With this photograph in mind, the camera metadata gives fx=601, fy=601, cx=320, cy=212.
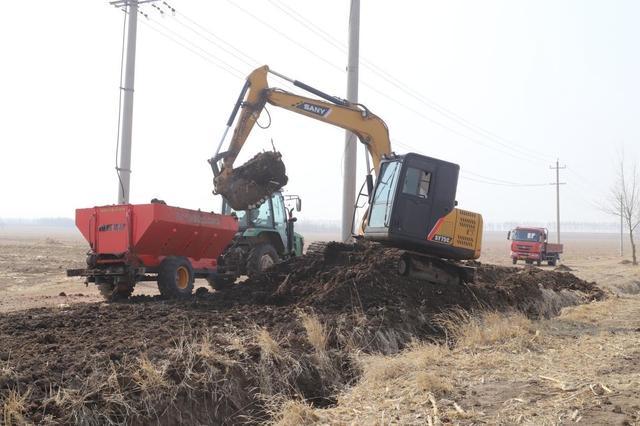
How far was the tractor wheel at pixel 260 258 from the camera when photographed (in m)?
14.5

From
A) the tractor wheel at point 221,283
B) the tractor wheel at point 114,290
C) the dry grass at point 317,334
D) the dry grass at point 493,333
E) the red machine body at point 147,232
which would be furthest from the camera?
the tractor wheel at point 221,283

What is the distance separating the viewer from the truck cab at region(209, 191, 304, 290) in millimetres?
14602

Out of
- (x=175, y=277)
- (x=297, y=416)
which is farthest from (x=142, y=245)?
(x=297, y=416)

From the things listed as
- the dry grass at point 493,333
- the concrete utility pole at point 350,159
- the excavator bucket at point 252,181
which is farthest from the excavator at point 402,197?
the concrete utility pole at point 350,159

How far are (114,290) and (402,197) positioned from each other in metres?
6.09

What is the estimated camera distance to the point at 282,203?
16000mm

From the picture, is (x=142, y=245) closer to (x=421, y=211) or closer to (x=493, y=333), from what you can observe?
(x=421, y=211)

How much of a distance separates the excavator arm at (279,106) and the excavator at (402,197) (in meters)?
0.02

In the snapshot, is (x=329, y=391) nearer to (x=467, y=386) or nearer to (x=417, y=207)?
(x=467, y=386)

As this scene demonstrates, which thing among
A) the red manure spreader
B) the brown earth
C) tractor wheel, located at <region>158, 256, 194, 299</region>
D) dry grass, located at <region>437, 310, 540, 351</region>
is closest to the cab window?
the red manure spreader

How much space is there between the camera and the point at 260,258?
14.6 m

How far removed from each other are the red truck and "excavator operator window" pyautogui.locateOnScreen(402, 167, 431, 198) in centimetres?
2787

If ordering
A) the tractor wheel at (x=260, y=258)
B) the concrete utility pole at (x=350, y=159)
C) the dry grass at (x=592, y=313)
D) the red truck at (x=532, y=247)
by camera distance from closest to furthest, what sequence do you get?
the dry grass at (x=592, y=313) → the tractor wheel at (x=260, y=258) → the concrete utility pole at (x=350, y=159) → the red truck at (x=532, y=247)

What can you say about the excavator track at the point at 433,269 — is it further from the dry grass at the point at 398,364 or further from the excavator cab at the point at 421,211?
the dry grass at the point at 398,364
